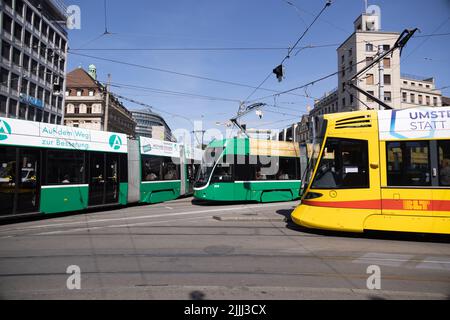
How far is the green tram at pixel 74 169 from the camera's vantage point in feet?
29.7

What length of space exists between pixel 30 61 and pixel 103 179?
150 feet

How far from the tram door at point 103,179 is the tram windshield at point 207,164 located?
359 centimetres

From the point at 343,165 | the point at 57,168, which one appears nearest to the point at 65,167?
the point at 57,168

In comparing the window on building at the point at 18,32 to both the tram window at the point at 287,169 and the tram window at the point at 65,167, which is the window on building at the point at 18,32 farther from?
the tram window at the point at 287,169

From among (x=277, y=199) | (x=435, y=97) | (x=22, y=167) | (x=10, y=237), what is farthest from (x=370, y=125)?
(x=435, y=97)

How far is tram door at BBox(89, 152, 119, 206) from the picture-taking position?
11.6 meters

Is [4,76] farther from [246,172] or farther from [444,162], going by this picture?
[444,162]

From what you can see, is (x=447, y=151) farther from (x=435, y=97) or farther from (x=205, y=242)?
(x=435, y=97)

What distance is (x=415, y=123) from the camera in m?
7.24

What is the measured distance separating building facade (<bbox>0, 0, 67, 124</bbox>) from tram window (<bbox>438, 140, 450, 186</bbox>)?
4205 cm

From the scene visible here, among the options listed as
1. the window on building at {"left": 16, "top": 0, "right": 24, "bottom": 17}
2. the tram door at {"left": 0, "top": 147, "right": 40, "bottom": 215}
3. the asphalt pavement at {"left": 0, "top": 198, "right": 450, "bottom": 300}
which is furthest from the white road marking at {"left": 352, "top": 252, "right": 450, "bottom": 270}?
the window on building at {"left": 16, "top": 0, "right": 24, "bottom": 17}

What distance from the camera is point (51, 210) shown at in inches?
400

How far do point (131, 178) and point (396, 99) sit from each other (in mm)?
46004

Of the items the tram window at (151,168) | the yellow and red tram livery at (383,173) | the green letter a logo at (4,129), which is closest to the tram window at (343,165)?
the yellow and red tram livery at (383,173)
